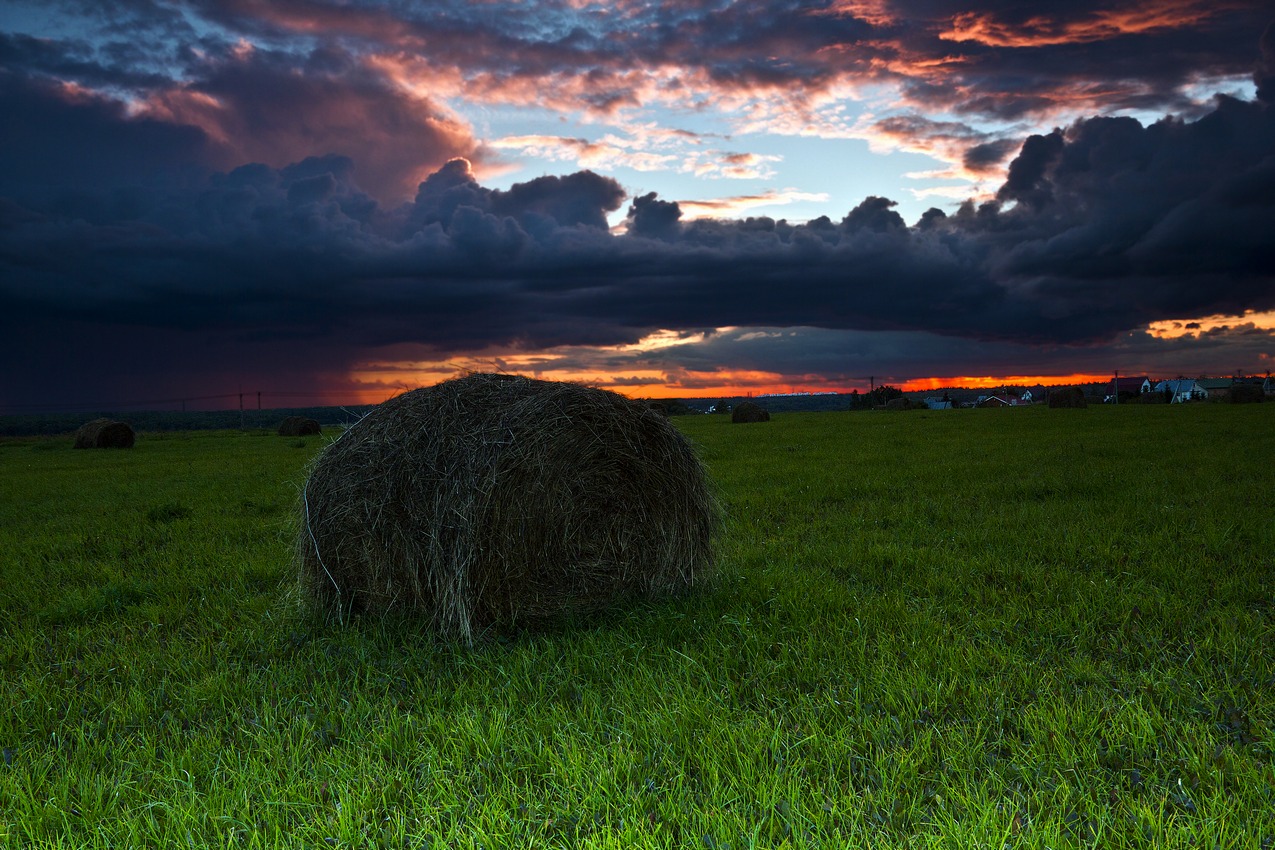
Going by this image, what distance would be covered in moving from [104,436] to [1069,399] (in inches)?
2271

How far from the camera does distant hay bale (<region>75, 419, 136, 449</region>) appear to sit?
121ft

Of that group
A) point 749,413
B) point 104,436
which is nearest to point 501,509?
point 749,413

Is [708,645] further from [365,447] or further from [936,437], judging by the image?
[936,437]

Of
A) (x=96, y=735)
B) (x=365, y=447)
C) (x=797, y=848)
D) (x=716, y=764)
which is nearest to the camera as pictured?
(x=797, y=848)

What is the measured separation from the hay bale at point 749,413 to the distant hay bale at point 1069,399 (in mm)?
21756

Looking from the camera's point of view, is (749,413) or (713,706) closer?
(713,706)

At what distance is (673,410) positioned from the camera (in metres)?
58.3

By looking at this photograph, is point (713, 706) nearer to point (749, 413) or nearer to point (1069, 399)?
point (749, 413)

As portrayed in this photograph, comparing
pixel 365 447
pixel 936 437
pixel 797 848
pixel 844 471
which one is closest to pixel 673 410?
pixel 936 437

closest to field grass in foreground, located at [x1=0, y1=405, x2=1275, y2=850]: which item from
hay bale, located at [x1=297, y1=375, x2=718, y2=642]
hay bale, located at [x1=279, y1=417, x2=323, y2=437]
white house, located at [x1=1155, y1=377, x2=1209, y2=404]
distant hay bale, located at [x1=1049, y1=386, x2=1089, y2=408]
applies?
hay bale, located at [x1=297, y1=375, x2=718, y2=642]

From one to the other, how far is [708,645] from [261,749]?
10.7 feet

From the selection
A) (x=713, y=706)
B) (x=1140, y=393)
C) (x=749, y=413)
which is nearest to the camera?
(x=713, y=706)

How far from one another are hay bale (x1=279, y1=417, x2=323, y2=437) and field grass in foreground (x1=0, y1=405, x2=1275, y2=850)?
3683cm

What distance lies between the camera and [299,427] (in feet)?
150
